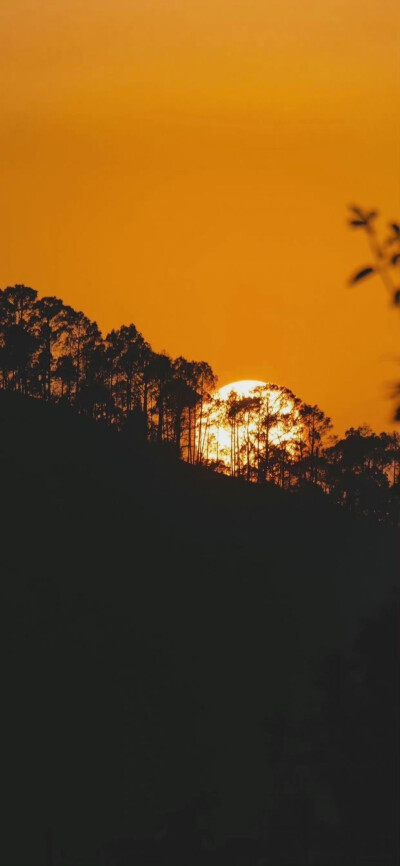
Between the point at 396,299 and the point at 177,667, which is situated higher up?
the point at 396,299

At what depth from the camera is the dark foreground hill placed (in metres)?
28.1

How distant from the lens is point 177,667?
88.9 m

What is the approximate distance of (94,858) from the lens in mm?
59406

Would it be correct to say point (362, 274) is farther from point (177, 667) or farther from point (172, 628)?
point (172, 628)

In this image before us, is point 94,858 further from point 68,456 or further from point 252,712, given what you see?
point 68,456

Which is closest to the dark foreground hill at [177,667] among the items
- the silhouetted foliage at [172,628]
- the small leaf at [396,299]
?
the silhouetted foliage at [172,628]

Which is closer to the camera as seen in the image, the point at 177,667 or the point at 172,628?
the point at 177,667

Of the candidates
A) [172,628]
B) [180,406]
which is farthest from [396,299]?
[180,406]

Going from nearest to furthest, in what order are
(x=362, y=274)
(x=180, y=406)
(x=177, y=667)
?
(x=362, y=274), (x=177, y=667), (x=180, y=406)

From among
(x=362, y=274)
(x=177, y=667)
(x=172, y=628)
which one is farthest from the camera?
(x=172, y=628)

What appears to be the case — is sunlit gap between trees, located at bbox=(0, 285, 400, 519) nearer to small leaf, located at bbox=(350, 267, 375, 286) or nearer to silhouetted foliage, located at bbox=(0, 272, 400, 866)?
silhouetted foliage, located at bbox=(0, 272, 400, 866)

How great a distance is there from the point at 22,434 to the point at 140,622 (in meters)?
35.8

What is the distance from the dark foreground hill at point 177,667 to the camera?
2806 centimetres

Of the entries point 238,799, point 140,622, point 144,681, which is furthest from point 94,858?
point 140,622
